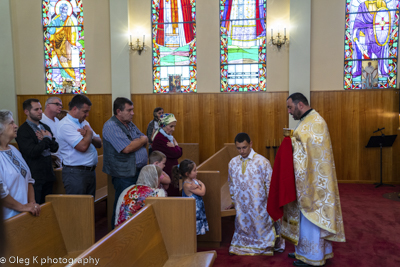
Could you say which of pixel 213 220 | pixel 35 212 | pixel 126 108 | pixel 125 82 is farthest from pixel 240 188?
pixel 125 82

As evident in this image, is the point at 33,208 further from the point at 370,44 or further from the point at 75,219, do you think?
the point at 370,44

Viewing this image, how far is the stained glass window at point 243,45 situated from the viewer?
314 inches

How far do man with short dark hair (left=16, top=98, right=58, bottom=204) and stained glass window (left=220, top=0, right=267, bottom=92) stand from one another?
16.5ft

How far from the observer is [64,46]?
8.68 metres

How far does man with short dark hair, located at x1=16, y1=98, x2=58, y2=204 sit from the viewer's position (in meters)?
3.60

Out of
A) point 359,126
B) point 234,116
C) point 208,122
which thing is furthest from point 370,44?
point 208,122

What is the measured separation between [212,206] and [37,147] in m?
2.07

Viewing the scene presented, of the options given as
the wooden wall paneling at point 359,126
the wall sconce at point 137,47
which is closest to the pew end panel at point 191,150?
the wall sconce at point 137,47

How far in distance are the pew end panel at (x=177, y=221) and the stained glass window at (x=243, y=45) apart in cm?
556

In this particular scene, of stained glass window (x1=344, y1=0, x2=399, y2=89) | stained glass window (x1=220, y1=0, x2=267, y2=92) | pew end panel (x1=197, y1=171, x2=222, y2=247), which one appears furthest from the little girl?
stained glass window (x1=344, y1=0, x2=399, y2=89)

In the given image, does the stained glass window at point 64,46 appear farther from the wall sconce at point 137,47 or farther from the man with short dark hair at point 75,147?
the man with short dark hair at point 75,147

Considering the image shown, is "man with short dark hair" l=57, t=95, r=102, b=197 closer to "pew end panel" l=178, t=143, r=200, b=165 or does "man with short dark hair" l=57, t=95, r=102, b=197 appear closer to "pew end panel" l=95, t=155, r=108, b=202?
"pew end panel" l=95, t=155, r=108, b=202

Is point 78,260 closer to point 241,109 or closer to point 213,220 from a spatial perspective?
point 213,220

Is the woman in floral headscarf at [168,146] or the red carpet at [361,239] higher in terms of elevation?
the woman in floral headscarf at [168,146]
